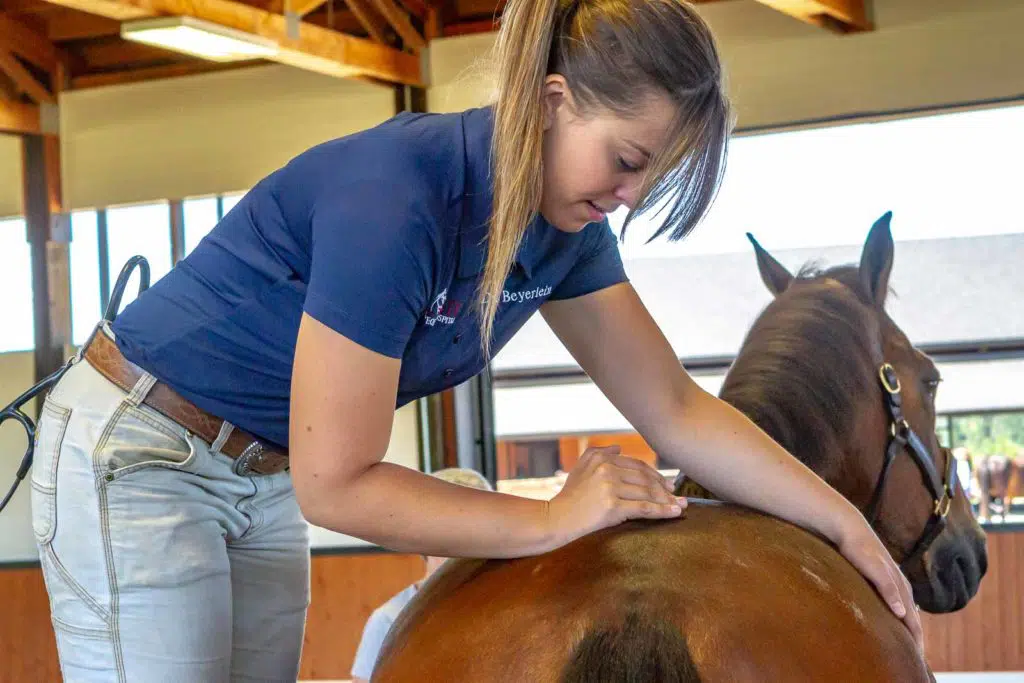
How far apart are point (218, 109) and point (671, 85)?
5976 millimetres

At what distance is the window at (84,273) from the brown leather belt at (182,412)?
589cm

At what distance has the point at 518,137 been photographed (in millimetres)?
981

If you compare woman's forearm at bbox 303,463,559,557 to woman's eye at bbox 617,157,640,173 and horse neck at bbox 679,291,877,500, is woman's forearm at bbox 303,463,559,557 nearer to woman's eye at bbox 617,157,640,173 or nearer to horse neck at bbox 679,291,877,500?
woman's eye at bbox 617,157,640,173

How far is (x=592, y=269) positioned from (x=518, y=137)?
0.29m

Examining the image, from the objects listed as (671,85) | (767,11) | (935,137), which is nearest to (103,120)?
(767,11)

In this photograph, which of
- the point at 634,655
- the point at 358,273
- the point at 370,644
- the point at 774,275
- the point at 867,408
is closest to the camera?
the point at 634,655

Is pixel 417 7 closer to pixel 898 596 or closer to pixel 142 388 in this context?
pixel 142 388

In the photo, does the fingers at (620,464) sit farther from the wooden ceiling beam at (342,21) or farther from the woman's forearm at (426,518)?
the wooden ceiling beam at (342,21)

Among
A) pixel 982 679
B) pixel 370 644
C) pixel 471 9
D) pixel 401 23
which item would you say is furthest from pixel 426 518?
pixel 471 9

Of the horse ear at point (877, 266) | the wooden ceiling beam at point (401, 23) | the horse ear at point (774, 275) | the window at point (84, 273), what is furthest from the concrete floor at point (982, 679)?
the window at point (84, 273)

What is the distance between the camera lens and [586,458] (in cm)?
105

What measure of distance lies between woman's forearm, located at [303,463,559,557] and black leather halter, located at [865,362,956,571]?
92 centimetres

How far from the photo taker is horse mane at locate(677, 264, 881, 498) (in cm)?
152

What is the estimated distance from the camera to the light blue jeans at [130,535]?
1.14 meters
